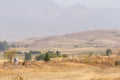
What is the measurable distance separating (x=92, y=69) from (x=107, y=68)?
126 inches

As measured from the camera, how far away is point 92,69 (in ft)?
185

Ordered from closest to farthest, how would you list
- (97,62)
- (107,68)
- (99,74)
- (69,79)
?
(69,79) → (99,74) → (107,68) → (97,62)

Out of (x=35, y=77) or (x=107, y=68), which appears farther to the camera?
(x=107, y=68)

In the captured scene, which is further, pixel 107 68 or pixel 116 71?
pixel 107 68

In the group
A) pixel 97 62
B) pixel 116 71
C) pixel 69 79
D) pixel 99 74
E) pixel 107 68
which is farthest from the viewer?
pixel 97 62

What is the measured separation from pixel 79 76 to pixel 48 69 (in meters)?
7.91

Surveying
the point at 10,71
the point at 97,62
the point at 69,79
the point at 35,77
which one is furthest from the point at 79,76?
the point at 97,62

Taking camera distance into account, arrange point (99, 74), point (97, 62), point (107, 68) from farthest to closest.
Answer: point (97, 62) → point (107, 68) → point (99, 74)

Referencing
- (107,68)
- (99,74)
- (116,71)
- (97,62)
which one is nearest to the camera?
(99,74)

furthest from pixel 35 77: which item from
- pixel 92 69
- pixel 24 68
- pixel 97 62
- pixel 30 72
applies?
pixel 97 62

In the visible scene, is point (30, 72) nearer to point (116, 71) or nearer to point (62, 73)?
point (62, 73)

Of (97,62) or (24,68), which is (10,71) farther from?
(97,62)

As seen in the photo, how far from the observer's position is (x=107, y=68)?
57938 millimetres

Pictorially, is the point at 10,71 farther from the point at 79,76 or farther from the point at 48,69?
the point at 79,76
